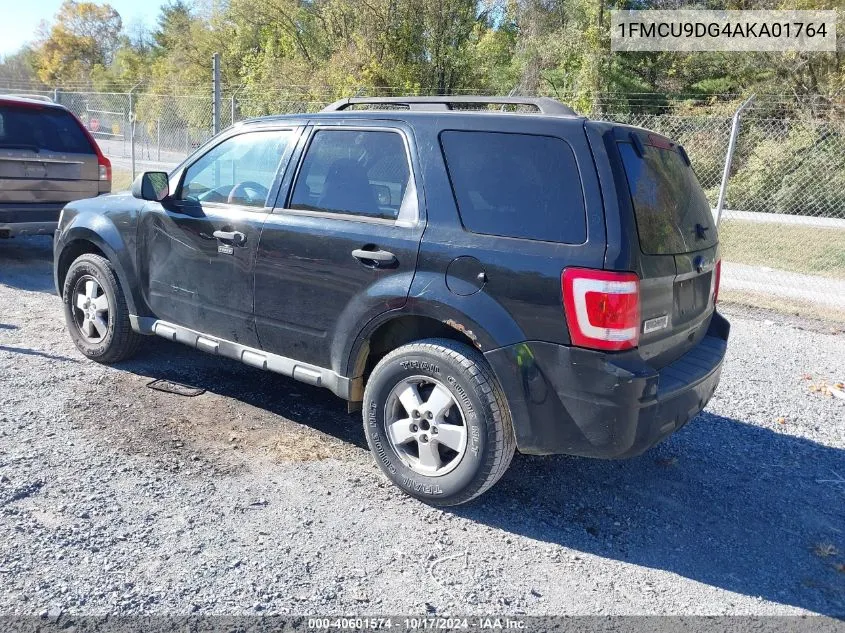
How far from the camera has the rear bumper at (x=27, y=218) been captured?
306 inches

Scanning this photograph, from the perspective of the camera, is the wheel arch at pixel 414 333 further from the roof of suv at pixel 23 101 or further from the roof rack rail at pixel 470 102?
the roof of suv at pixel 23 101

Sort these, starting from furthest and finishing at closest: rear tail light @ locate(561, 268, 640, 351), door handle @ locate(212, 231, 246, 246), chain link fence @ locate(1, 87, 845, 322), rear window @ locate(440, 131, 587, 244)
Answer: chain link fence @ locate(1, 87, 845, 322)
door handle @ locate(212, 231, 246, 246)
rear window @ locate(440, 131, 587, 244)
rear tail light @ locate(561, 268, 640, 351)

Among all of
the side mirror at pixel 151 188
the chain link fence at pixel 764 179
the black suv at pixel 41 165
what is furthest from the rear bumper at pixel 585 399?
the black suv at pixel 41 165

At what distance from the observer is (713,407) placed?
517 centimetres

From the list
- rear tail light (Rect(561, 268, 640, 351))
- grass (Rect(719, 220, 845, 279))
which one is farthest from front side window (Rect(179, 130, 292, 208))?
grass (Rect(719, 220, 845, 279))

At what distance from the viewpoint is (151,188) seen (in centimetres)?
460

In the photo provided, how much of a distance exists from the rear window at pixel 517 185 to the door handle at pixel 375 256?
1.39 ft

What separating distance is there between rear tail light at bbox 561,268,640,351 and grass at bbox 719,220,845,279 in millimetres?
9440

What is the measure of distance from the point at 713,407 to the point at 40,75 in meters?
77.9

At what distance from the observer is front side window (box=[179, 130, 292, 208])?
169 inches

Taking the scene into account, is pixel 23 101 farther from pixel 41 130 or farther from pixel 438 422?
pixel 438 422

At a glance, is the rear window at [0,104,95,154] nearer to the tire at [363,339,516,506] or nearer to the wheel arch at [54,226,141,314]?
the wheel arch at [54,226,141,314]

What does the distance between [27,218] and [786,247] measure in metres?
12.5

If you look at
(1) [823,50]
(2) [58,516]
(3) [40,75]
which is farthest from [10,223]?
(3) [40,75]
